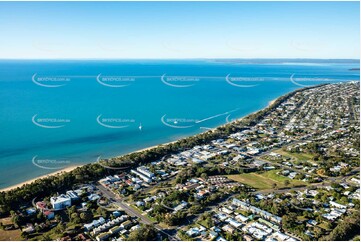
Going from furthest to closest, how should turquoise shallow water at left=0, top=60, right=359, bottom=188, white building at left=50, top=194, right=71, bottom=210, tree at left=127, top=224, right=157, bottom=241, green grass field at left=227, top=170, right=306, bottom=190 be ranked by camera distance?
turquoise shallow water at left=0, top=60, right=359, bottom=188
green grass field at left=227, top=170, right=306, bottom=190
white building at left=50, top=194, right=71, bottom=210
tree at left=127, top=224, right=157, bottom=241

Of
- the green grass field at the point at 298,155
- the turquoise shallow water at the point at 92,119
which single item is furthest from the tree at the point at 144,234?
the green grass field at the point at 298,155

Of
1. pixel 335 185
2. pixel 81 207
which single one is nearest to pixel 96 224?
pixel 81 207

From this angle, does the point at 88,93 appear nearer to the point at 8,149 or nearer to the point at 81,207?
the point at 8,149

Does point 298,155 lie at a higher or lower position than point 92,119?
lower

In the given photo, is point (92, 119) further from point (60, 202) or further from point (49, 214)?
point (49, 214)

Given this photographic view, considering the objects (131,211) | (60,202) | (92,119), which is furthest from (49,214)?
(92,119)

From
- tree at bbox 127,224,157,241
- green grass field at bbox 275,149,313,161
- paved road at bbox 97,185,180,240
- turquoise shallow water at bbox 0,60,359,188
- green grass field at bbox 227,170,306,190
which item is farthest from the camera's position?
turquoise shallow water at bbox 0,60,359,188

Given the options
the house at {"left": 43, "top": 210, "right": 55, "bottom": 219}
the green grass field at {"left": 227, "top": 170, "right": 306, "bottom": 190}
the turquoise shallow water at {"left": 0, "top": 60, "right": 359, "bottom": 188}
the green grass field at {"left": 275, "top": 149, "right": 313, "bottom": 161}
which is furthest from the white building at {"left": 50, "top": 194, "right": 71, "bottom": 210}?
the green grass field at {"left": 275, "top": 149, "right": 313, "bottom": 161}

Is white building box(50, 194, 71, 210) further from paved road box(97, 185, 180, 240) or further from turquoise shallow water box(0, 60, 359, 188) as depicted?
turquoise shallow water box(0, 60, 359, 188)
